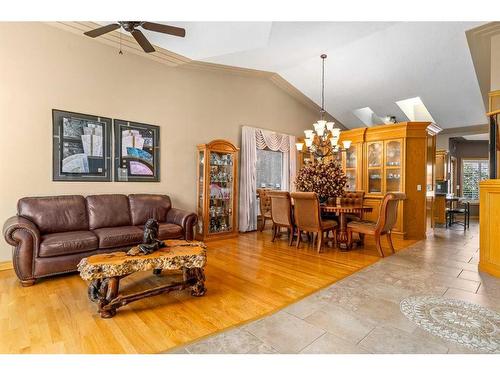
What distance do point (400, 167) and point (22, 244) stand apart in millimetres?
6351

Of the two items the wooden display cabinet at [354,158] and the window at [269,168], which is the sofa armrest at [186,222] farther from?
the wooden display cabinet at [354,158]

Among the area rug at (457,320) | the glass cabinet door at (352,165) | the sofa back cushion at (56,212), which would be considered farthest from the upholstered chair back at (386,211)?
the sofa back cushion at (56,212)

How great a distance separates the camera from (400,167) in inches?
221

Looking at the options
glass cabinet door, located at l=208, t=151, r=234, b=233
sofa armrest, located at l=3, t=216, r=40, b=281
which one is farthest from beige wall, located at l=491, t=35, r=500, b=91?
sofa armrest, located at l=3, t=216, r=40, b=281

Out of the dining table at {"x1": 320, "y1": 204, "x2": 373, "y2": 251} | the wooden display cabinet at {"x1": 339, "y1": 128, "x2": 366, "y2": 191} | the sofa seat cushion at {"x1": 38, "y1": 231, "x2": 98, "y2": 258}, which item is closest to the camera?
the sofa seat cushion at {"x1": 38, "y1": 231, "x2": 98, "y2": 258}

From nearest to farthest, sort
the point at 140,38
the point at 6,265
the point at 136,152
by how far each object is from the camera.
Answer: the point at 140,38 → the point at 6,265 → the point at 136,152

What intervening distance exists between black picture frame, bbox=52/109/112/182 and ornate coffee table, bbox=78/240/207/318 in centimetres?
204

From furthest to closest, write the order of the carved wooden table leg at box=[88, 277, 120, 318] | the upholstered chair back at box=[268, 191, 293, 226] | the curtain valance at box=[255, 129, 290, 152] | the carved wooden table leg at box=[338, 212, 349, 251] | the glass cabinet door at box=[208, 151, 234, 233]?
1. the curtain valance at box=[255, 129, 290, 152]
2. the glass cabinet door at box=[208, 151, 234, 233]
3. the upholstered chair back at box=[268, 191, 293, 226]
4. the carved wooden table leg at box=[338, 212, 349, 251]
5. the carved wooden table leg at box=[88, 277, 120, 318]

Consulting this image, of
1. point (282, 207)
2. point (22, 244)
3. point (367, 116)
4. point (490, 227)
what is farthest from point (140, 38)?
point (367, 116)

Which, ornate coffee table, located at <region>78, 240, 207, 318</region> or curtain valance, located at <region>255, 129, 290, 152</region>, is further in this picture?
curtain valance, located at <region>255, 129, 290, 152</region>

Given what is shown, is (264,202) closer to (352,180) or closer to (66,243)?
(352,180)

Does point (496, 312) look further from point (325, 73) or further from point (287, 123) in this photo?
point (287, 123)

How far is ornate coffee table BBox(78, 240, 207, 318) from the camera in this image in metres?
2.15

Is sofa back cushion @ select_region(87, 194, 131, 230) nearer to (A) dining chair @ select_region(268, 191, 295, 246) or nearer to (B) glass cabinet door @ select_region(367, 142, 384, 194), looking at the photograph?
(A) dining chair @ select_region(268, 191, 295, 246)
